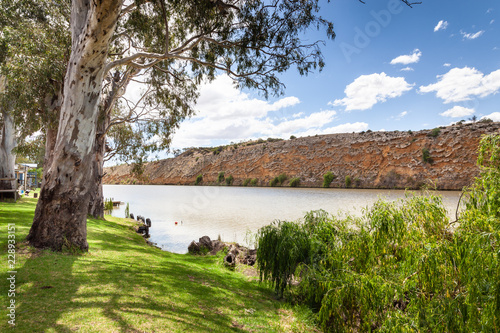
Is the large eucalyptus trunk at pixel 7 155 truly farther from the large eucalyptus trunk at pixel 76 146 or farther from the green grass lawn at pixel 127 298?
the large eucalyptus trunk at pixel 76 146

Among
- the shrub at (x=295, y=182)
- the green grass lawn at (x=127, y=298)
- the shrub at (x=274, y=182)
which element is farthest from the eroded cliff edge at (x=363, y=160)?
the green grass lawn at (x=127, y=298)

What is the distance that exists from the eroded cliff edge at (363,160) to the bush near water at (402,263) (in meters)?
14.0

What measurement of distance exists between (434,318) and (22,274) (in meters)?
4.59

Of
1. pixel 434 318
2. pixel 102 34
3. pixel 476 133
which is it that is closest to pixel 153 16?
pixel 102 34

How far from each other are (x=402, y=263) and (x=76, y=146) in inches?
205

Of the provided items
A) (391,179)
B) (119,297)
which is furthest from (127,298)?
(391,179)

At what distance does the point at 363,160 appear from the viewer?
121 feet

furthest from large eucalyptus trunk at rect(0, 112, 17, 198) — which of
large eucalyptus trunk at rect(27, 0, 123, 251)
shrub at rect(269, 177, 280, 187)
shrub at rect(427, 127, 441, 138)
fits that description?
shrub at rect(427, 127, 441, 138)

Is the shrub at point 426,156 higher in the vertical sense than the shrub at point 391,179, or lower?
higher

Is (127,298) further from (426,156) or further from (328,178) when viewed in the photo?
(328,178)

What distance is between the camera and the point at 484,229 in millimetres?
2625

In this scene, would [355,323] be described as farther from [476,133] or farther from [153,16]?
[476,133]

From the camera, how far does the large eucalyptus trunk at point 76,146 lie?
4.57m

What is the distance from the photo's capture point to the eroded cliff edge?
1186 inches
